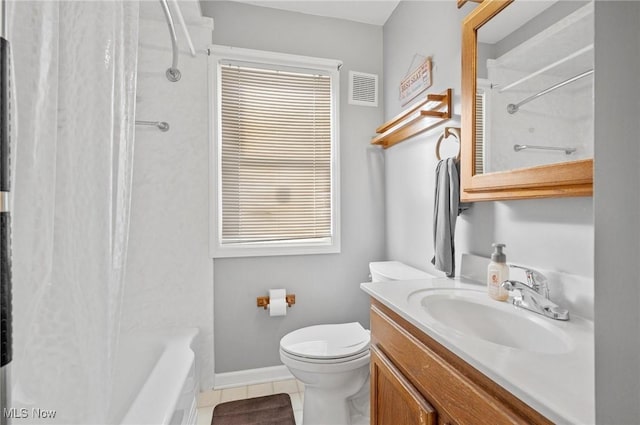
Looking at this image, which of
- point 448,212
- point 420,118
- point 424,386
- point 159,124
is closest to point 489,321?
point 424,386

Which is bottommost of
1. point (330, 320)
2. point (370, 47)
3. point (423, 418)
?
point (330, 320)

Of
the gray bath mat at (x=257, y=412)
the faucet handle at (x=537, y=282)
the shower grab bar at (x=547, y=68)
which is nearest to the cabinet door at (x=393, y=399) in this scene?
the faucet handle at (x=537, y=282)

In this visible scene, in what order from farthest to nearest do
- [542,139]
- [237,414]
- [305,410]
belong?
[237,414] < [305,410] < [542,139]

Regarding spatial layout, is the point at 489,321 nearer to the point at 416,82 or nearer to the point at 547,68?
the point at 547,68

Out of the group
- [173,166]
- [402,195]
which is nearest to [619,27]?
[402,195]

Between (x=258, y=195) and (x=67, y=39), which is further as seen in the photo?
(x=258, y=195)

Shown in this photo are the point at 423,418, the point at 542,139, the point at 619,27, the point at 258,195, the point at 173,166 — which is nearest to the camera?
the point at 619,27

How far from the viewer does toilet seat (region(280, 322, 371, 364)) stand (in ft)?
4.65

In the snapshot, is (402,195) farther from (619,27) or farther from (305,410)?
(619,27)

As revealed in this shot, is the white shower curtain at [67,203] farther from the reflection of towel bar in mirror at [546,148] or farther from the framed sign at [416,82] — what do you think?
the framed sign at [416,82]

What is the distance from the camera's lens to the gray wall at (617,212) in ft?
1.03

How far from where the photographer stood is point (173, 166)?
1.83 meters

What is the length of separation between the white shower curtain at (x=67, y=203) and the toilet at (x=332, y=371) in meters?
1.00

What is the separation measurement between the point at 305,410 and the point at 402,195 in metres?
1.32
